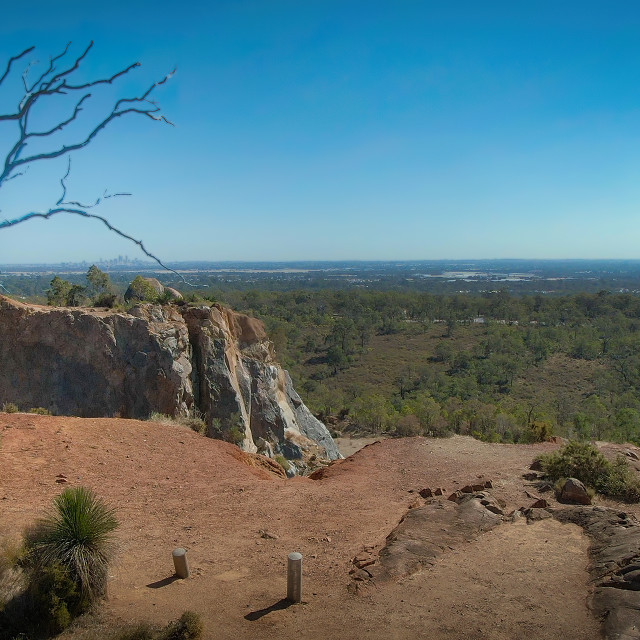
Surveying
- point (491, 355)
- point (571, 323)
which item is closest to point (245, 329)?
point (491, 355)

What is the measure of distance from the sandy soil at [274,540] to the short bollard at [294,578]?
137 millimetres

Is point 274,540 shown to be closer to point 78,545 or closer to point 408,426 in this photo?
point 78,545

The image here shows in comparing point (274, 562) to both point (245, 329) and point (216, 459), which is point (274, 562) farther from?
point (245, 329)

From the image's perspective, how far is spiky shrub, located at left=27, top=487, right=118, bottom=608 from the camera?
524 centimetres

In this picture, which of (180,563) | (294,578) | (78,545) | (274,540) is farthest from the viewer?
(274,540)

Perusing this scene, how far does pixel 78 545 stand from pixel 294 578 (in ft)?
7.87

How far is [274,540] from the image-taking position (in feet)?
25.2

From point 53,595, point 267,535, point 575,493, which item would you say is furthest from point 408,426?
point 53,595

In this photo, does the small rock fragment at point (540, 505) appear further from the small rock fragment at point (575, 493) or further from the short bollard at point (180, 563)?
the short bollard at point (180, 563)

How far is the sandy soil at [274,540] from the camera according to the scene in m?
5.47

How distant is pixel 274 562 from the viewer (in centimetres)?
690

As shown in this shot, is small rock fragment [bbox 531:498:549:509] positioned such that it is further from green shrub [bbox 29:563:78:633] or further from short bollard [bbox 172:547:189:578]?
green shrub [bbox 29:563:78:633]

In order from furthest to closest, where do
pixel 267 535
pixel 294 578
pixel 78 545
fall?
pixel 267 535, pixel 294 578, pixel 78 545

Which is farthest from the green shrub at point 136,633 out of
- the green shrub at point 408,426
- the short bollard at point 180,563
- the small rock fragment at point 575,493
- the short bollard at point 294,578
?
the green shrub at point 408,426
